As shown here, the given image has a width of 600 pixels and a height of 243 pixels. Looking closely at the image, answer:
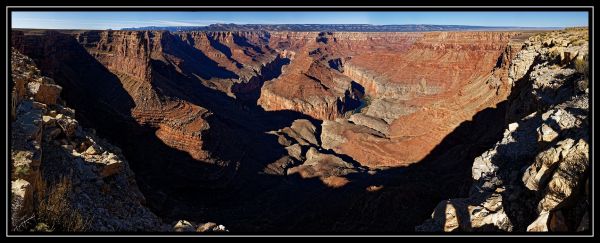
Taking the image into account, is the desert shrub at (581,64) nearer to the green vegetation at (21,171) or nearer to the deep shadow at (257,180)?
the deep shadow at (257,180)

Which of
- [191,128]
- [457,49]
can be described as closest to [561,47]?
[191,128]

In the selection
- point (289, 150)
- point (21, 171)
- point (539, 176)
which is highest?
point (21, 171)

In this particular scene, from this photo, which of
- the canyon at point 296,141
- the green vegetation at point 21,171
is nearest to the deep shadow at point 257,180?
the canyon at point 296,141

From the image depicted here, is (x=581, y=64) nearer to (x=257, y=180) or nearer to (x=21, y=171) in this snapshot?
(x=21, y=171)

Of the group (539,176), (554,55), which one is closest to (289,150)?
(554,55)

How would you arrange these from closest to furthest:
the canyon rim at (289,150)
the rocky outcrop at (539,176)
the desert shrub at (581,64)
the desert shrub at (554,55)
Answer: the rocky outcrop at (539,176) < the canyon rim at (289,150) < the desert shrub at (581,64) < the desert shrub at (554,55)

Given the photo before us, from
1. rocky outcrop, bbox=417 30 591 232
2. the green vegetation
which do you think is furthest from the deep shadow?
the green vegetation
